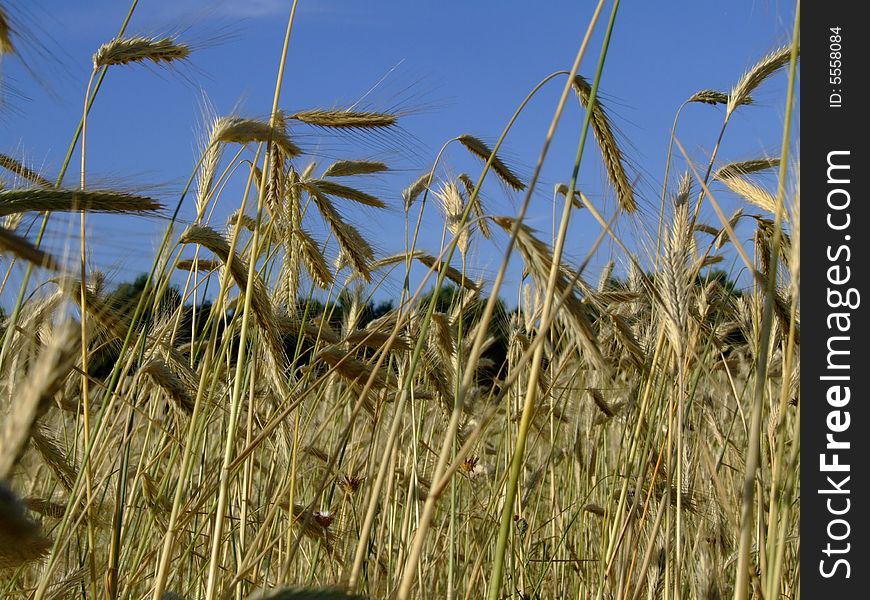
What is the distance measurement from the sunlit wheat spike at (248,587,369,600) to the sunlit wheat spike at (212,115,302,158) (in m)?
1.21

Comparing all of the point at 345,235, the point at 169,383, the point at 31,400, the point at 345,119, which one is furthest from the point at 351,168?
the point at 31,400

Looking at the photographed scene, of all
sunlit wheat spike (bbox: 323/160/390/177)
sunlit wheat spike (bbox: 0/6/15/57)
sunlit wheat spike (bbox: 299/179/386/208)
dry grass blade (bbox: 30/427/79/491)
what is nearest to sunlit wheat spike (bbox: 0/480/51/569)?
sunlit wheat spike (bbox: 0/6/15/57)

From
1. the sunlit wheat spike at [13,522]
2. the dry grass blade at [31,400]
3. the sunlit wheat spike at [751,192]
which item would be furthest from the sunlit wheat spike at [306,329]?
the sunlit wheat spike at [13,522]

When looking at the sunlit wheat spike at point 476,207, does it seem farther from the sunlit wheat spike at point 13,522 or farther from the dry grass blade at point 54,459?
the sunlit wheat spike at point 13,522

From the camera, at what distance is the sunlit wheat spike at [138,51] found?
7.39 ft

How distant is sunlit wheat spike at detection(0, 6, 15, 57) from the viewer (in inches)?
62.2

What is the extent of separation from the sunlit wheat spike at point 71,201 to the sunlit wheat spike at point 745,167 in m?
1.74

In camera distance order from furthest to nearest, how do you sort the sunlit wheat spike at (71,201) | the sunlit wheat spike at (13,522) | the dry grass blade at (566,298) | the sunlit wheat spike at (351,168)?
1. the sunlit wheat spike at (351,168)
2. the dry grass blade at (566,298)
3. the sunlit wheat spike at (71,201)
4. the sunlit wheat spike at (13,522)

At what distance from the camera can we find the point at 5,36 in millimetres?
1610

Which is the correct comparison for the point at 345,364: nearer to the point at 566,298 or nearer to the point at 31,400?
the point at 566,298

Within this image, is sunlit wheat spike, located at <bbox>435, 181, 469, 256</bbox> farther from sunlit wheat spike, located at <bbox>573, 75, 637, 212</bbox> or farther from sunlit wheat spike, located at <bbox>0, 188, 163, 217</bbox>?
sunlit wheat spike, located at <bbox>0, 188, 163, 217</bbox>

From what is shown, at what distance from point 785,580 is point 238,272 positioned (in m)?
2.10

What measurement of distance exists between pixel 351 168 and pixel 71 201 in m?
1.55
